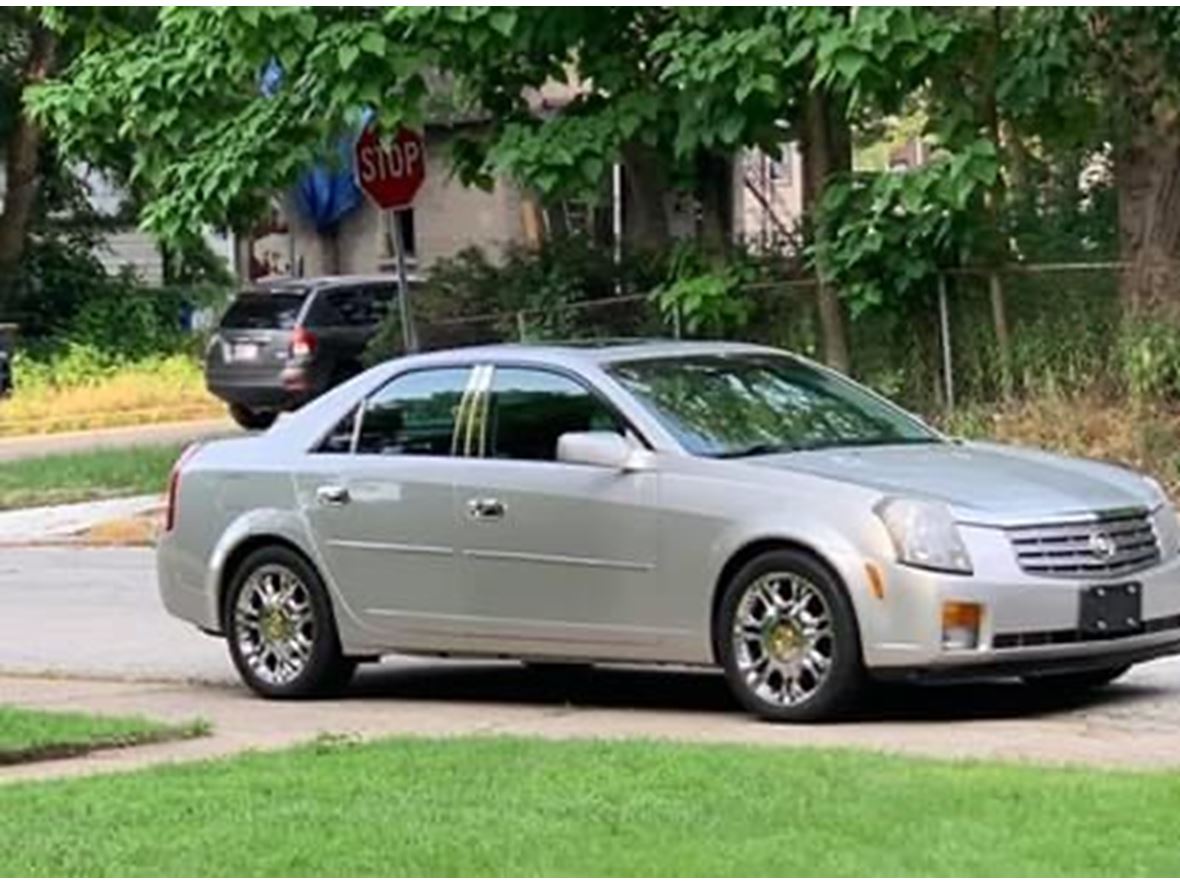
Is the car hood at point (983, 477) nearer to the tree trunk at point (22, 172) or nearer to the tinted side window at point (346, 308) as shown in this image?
the tinted side window at point (346, 308)

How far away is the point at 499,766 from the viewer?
875 cm

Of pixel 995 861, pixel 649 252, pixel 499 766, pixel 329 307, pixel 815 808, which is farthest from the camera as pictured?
pixel 329 307

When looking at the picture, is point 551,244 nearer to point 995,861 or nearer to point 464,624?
point 464,624

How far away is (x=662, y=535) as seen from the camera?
10672 mm

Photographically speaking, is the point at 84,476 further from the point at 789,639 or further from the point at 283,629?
the point at 789,639

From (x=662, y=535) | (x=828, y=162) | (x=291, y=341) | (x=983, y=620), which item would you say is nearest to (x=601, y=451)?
(x=662, y=535)

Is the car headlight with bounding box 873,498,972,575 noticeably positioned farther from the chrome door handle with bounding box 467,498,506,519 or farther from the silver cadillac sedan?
the chrome door handle with bounding box 467,498,506,519

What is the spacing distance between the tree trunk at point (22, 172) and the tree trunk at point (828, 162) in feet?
66.5

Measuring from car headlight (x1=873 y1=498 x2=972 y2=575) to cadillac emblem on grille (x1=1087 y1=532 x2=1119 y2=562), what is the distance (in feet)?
1.85

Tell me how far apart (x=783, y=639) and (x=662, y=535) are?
0.71 m

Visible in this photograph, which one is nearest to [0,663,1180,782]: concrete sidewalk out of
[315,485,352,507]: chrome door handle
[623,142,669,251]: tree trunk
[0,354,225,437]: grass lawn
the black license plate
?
the black license plate

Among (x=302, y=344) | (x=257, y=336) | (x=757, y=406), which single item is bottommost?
(x=302, y=344)

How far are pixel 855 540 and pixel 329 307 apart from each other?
68.4 ft

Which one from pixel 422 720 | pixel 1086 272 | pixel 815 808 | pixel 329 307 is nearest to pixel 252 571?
pixel 422 720
